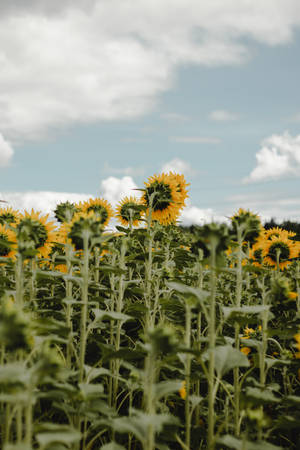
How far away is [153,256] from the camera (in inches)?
147

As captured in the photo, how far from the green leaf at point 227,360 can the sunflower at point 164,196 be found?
7.95ft

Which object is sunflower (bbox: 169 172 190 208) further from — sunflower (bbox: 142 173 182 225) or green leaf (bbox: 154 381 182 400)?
green leaf (bbox: 154 381 182 400)

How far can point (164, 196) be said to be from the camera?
14.6ft

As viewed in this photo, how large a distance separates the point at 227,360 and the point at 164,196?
103 inches

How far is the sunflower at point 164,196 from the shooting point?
15.0 feet

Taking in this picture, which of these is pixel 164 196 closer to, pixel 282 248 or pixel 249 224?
pixel 282 248

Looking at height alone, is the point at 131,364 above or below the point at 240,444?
above

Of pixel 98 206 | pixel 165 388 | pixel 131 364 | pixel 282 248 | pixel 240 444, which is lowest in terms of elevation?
pixel 240 444

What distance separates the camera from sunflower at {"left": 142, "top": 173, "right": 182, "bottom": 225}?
4.58 meters

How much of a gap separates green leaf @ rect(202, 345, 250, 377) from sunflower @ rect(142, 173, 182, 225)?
242cm

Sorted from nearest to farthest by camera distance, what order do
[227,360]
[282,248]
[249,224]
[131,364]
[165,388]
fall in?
[165,388], [227,360], [131,364], [249,224], [282,248]

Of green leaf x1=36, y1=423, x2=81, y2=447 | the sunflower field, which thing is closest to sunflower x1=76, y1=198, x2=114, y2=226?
the sunflower field

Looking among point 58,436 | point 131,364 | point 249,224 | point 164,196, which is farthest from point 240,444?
point 164,196

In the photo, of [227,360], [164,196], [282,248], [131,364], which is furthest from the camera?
[282,248]
